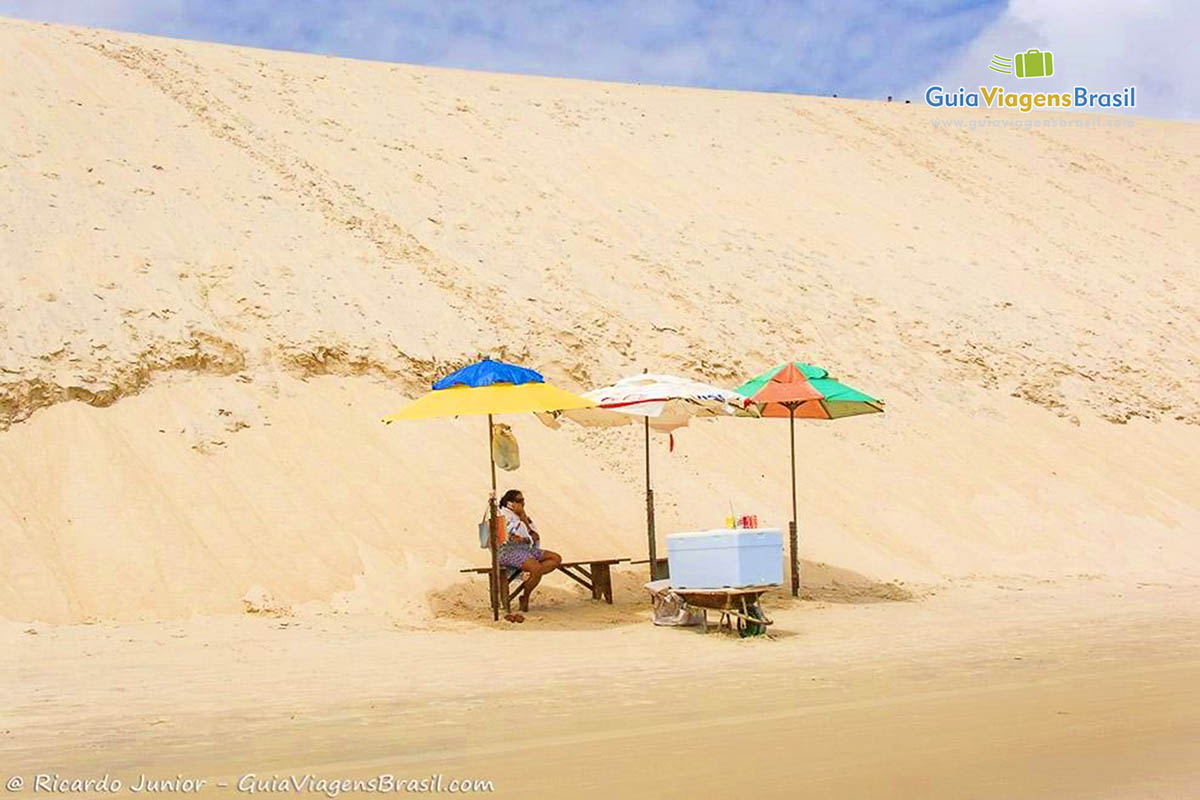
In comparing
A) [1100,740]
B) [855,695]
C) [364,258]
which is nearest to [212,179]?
[364,258]

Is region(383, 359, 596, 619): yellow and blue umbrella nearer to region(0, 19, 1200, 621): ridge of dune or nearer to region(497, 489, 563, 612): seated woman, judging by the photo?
region(497, 489, 563, 612): seated woman

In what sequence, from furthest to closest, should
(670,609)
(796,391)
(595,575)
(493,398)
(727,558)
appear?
(796,391) → (595,575) → (670,609) → (493,398) → (727,558)

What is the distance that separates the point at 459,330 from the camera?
615 inches

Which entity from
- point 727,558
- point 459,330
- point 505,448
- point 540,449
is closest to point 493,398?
point 505,448

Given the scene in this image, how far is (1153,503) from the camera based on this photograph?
1678 cm

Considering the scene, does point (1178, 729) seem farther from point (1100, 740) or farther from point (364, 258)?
point (364, 258)

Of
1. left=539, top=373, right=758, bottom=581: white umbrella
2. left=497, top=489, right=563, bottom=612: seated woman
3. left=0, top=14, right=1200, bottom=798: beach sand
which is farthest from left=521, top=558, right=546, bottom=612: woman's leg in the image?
left=539, top=373, right=758, bottom=581: white umbrella

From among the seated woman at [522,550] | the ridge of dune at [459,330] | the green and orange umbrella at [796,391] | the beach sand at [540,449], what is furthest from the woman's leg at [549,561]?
the green and orange umbrella at [796,391]

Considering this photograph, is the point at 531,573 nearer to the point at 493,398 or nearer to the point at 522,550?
the point at 522,550

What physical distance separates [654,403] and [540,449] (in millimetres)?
3123

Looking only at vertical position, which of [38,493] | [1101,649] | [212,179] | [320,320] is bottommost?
[1101,649]

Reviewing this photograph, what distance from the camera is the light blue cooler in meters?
10.2

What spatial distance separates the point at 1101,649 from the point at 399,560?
6.22 meters

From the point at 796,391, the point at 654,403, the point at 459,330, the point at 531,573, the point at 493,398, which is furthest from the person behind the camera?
the point at 459,330
